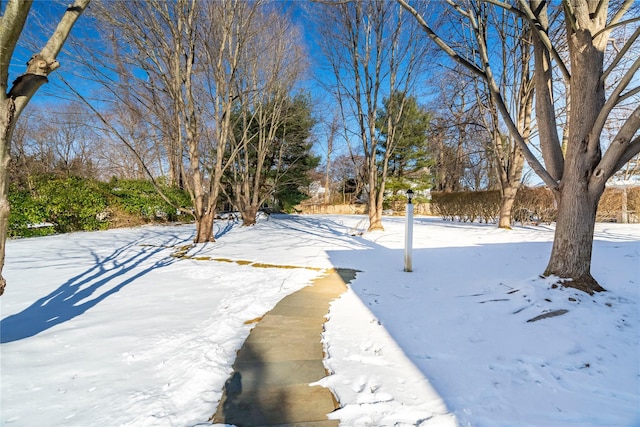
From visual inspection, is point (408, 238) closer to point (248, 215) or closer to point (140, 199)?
point (248, 215)

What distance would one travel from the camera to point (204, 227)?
730cm

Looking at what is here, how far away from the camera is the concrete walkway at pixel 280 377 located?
1454 millimetres

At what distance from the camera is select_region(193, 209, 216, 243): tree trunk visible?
7.25 m

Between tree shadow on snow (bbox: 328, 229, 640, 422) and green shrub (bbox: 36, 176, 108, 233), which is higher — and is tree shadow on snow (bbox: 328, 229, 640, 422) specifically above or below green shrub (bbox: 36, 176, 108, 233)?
below

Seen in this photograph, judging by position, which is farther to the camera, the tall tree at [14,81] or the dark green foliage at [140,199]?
the dark green foliage at [140,199]

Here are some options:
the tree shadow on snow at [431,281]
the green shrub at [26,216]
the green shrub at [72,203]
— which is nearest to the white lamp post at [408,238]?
the tree shadow on snow at [431,281]

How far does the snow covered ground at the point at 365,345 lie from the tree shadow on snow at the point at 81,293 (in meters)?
0.03

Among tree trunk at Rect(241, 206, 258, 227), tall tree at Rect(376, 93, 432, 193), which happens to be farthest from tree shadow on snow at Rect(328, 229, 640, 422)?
tall tree at Rect(376, 93, 432, 193)

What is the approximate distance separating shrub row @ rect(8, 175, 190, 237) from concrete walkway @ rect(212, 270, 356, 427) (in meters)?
9.08

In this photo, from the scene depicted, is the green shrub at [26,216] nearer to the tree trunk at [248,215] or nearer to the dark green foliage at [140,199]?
the dark green foliage at [140,199]

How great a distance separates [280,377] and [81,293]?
3122 millimetres

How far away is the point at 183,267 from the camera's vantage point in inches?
189

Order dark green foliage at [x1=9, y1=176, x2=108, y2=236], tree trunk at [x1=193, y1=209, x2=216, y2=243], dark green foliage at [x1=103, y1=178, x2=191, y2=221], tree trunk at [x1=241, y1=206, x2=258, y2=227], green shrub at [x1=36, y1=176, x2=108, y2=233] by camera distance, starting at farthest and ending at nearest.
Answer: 1. tree trunk at [x1=241, y1=206, x2=258, y2=227]
2. dark green foliage at [x1=103, y1=178, x2=191, y2=221]
3. green shrub at [x1=36, y1=176, x2=108, y2=233]
4. dark green foliage at [x1=9, y1=176, x2=108, y2=236]
5. tree trunk at [x1=193, y1=209, x2=216, y2=243]

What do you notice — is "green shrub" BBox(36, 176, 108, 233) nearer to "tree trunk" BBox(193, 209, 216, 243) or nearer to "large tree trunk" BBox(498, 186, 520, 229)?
"tree trunk" BBox(193, 209, 216, 243)
